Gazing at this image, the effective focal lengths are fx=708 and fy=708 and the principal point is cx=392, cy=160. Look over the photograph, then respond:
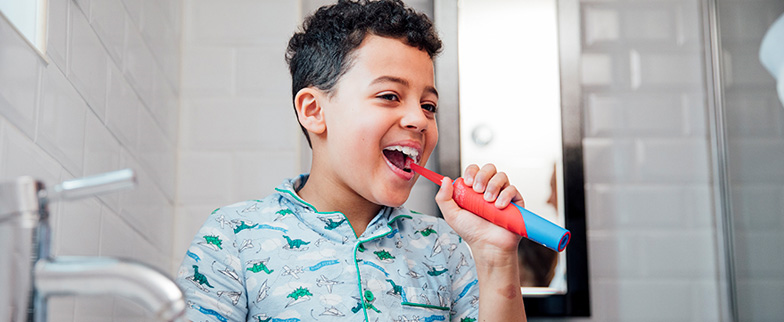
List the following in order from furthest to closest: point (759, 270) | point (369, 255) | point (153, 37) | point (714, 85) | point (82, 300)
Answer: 1. point (714, 85)
2. point (759, 270)
3. point (153, 37)
4. point (369, 255)
5. point (82, 300)

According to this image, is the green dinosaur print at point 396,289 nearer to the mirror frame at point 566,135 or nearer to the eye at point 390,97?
the eye at point 390,97

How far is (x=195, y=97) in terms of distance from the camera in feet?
Answer: 4.84

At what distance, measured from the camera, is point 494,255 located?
0.95 meters

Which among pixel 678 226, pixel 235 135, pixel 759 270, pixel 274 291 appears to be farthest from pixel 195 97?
pixel 759 270

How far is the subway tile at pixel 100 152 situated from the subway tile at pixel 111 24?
122mm

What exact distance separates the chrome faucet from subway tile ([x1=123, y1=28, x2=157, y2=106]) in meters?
0.64

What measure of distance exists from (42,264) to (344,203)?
0.62m

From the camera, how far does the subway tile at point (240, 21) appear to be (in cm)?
149

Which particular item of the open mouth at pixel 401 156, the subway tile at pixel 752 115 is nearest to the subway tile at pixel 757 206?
the subway tile at pixel 752 115

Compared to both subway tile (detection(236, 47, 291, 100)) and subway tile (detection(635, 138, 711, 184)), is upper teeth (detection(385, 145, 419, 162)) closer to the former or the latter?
subway tile (detection(236, 47, 291, 100))

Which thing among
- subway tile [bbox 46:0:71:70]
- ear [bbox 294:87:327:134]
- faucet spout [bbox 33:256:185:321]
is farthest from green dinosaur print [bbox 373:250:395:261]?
faucet spout [bbox 33:256:185:321]

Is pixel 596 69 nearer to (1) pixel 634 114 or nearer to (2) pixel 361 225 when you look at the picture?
(1) pixel 634 114

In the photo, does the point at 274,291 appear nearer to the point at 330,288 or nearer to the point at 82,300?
the point at 330,288

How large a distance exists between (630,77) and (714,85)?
0.57ft
